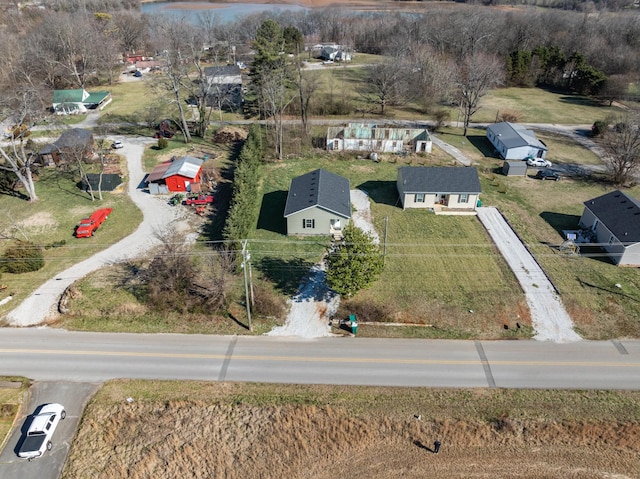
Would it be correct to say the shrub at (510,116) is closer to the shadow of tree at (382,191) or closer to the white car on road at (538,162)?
the white car on road at (538,162)

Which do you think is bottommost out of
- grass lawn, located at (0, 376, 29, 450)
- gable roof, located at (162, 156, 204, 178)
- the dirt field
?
grass lawn, located at (0, 376, 29, 450)

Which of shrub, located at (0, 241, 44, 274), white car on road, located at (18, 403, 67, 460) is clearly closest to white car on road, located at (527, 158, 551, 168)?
shrub, located at (0, 241, 44, 274)

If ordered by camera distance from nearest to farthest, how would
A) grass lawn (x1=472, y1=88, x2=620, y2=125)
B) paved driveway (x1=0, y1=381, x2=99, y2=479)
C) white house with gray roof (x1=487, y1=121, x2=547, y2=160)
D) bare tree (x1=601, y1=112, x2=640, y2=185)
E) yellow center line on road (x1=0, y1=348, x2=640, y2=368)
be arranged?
paved driveway (x1=0, y1=381, x2=99, y2=479) → yellow center line on road (x1=0, y1=348, x2=640, y2=368) → bare tree (x1=601, y1=112, x2=640, y2=185) → white house with gray roof (x1=487, y1=121, x2=547, y2=160) → grass lawn (x1=472, y1=88, x2=620, y2=125)

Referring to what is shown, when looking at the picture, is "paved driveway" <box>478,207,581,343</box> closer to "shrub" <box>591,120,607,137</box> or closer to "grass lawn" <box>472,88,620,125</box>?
"shrub" <box>591,120,607,137</box>

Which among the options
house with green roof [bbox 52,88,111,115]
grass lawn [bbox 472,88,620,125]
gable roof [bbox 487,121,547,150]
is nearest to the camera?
gable roof [bbox 487,121,547,150]

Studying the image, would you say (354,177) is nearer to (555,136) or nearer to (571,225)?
(571,225)

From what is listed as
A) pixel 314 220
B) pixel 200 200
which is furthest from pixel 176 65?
pixel 314 220

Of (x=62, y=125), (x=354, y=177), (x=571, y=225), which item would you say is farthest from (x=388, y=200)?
(x=62, y=125)
